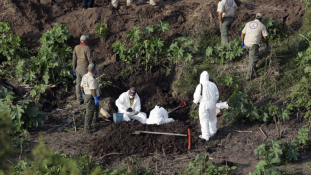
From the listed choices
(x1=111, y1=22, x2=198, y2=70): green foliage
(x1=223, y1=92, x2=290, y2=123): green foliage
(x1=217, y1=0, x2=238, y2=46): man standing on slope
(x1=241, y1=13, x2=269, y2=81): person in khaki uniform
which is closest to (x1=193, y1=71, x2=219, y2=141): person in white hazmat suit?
(x1=223, y1=92, x2=290, y2=123): green foliage

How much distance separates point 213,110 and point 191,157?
121cm

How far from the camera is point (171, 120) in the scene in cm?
994

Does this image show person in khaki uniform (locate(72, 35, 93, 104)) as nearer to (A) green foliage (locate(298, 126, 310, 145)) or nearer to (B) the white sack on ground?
(B) the white sack on ground

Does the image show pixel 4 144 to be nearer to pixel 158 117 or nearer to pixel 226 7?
pixel 158 117

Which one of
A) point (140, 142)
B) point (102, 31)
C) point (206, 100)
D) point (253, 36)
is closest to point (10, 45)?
point (102, 31)

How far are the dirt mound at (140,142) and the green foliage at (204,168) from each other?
951 mm

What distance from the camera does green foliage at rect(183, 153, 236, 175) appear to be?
294 inches

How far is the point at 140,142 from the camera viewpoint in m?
8.73

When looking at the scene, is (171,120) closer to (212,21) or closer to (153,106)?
(153,106)

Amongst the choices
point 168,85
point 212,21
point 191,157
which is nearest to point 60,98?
point 168,85

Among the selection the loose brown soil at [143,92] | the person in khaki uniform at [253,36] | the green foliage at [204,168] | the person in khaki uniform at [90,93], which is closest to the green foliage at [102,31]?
the loose brown soil at [143,92]

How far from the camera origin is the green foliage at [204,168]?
7.46m

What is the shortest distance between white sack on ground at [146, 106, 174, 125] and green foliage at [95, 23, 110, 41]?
3834mm

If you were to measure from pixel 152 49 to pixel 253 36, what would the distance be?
9.43 feet
